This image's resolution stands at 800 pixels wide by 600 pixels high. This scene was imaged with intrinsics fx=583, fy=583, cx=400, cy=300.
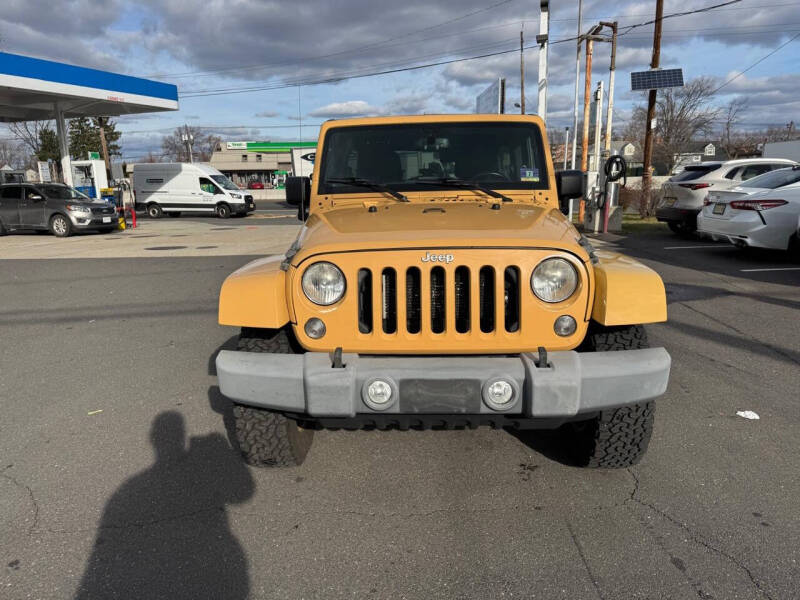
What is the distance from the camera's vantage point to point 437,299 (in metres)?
2.78

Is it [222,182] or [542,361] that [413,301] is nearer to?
[542,361]

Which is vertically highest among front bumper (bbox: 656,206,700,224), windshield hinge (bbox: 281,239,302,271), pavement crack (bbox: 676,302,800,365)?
windshield hinge (bbox: 281,239,302,271)

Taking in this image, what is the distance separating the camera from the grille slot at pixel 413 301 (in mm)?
2715

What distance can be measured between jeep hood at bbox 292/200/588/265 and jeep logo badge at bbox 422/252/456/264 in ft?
Result: 0.15

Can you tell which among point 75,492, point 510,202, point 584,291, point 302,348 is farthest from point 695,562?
point 75,492

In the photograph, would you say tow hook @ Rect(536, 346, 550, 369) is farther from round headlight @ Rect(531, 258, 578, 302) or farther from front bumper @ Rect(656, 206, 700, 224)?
front bumper @ Rect(656, 206, 700, 224)

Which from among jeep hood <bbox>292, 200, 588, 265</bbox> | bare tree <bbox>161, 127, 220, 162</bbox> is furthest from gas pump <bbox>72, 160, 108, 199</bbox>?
bare tree <bbox>161, 127, 220, 162</bbox>

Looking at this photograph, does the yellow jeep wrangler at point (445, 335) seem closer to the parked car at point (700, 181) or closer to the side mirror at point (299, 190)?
the side mirror at point (299, 190)

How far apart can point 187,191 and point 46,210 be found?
9.53 meters

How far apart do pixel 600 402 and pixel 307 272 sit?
4.71 ft

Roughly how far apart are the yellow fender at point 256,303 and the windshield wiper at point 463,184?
1.55 metres

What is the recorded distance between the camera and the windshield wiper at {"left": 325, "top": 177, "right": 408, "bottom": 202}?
3.92 meters

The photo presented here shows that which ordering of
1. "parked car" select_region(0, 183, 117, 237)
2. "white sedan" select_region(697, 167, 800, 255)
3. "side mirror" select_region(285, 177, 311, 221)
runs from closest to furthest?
"side mirror" select_region(285, 177, 311, 221), "white sedan" select_region(697, 167, 800, 255), "parked car" select_region(0, 183, 117, 237)

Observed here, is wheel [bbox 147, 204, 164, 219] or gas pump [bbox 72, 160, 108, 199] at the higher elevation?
gas pump [bbox 72, 160, 108, 199]
